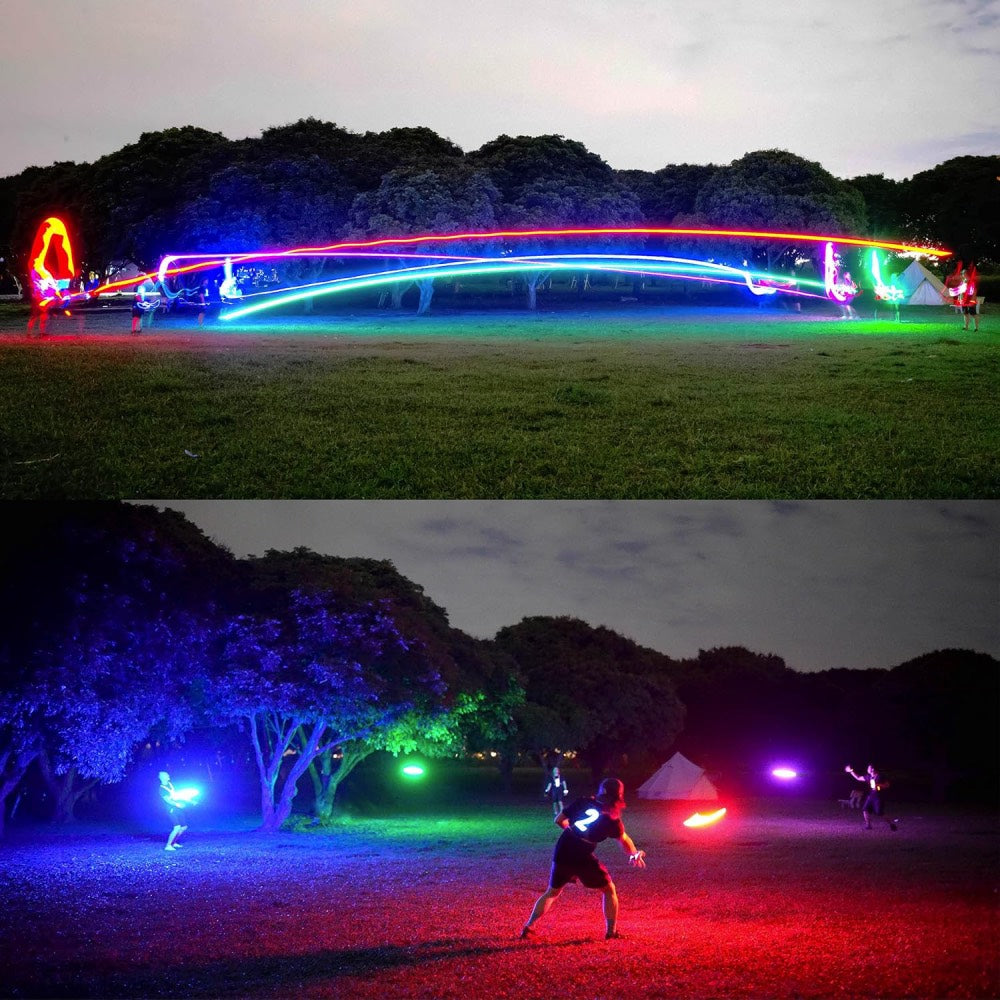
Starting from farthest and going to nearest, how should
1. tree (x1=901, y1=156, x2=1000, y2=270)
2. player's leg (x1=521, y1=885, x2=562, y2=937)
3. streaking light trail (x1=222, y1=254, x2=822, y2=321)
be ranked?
tree (x1=901, y1=156, x2=1000, y2=270) → streaking light trail (x1=222, y1=254, x2=822, y2=321) → player's leg (x1=521, y1=885, x2=562, y2=937)

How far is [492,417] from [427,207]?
61.8 feet

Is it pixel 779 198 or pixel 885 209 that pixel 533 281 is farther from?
pixel 885 209

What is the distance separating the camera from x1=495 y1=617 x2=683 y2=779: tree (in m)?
36.0

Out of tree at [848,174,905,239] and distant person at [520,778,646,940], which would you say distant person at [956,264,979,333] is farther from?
distant person at [520,778,646,940]

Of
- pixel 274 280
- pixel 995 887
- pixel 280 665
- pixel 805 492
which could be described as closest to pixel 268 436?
pixel 805 492

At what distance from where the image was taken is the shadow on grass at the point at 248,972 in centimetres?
896

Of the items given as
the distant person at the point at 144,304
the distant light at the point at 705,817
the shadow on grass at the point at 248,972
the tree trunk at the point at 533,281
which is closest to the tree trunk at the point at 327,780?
the distant light at the point at 705,817

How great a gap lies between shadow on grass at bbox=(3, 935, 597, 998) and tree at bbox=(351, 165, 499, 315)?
26.2 meters

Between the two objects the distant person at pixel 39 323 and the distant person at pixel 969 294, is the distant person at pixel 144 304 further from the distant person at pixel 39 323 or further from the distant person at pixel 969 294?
the distant person at pixel 969 294

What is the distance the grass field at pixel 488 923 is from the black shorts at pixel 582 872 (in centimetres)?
51

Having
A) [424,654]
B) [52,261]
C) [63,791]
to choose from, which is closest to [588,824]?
[424,654]

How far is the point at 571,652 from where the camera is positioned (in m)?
38.6

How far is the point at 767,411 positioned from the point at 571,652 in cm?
2171

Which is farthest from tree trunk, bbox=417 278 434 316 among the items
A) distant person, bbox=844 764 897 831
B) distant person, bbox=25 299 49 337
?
distant person, bbox=844 764 897 831
